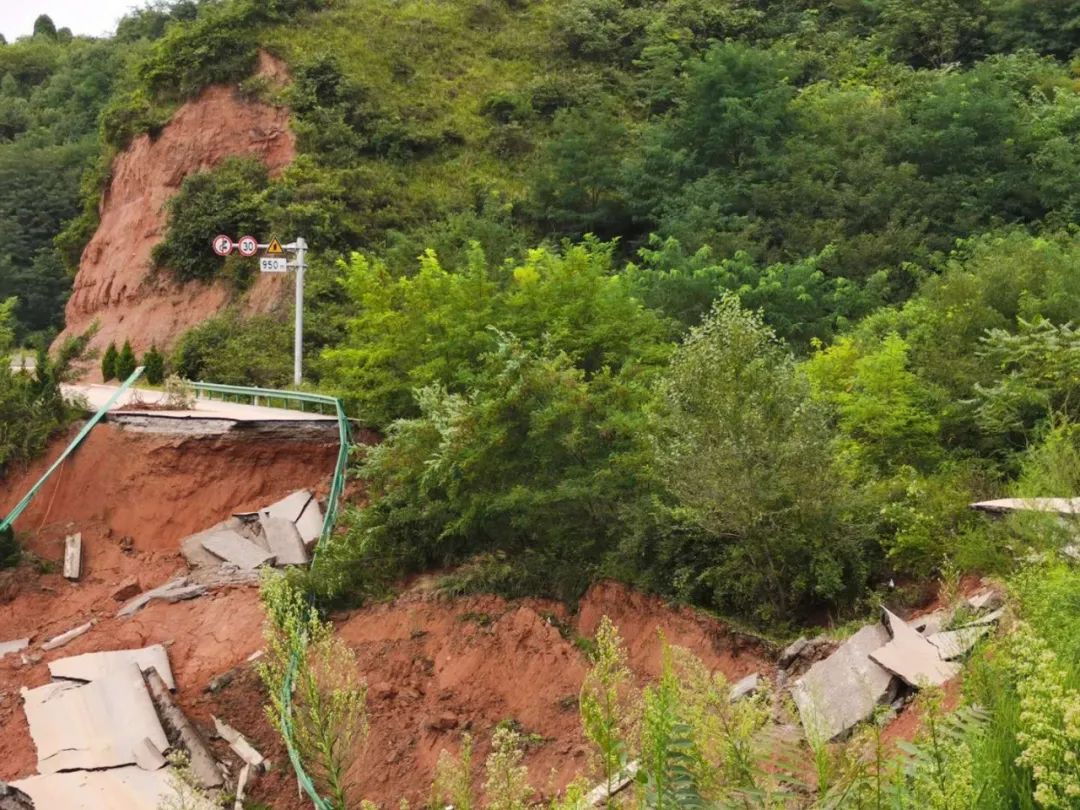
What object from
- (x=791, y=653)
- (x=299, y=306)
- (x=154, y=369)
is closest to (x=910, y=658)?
(x=791, y=653)

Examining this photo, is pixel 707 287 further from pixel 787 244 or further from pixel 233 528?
pixel 233 528

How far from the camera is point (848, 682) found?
9188 millimetres

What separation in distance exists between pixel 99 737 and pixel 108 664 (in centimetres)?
123

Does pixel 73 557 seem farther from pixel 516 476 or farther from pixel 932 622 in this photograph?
pixel 932 622

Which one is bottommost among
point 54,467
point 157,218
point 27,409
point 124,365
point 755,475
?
point 755,475

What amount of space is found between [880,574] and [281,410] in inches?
416

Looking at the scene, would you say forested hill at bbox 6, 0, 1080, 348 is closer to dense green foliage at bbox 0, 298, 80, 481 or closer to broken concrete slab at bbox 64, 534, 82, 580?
dense green foliage at bbox 0, 298, 80, 481

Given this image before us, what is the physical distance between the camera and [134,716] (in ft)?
39.2

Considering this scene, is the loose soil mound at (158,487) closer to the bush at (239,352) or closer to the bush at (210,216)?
the bush at (239,352)

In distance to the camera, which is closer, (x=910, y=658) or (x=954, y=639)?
(x=954, y=639)

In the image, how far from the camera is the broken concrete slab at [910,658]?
8633mm

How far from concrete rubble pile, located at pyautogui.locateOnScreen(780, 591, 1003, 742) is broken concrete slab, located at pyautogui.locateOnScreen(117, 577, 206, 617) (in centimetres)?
818

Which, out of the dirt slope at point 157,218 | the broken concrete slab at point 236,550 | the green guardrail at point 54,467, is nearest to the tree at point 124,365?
the dirt slope at point 157,218

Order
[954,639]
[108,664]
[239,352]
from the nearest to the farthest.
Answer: [954,639], [108,664], [239,352]
